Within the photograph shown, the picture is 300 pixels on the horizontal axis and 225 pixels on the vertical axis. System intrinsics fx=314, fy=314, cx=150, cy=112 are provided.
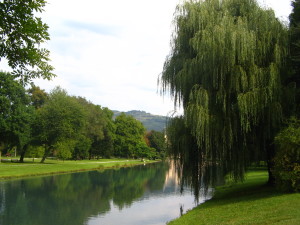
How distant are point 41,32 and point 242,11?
40.5 ft

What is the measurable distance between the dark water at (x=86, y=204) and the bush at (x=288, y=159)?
6.75 m

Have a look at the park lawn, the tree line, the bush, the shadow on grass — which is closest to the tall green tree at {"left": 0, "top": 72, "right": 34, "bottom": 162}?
the tree line

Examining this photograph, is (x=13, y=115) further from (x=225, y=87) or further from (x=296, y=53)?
(x=296, y=53)

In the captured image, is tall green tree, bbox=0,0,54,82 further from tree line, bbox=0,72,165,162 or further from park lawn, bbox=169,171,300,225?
tree line, bbox=0,72,165,162

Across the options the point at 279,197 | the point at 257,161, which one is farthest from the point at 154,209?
the point at 279,197

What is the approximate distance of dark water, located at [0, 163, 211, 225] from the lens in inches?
714

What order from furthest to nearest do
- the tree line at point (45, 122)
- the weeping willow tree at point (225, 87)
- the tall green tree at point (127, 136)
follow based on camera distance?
the tall green tree at point (127, 136) < the tree line at point (45, 122) < the weeping willow tree at point (225, 87)

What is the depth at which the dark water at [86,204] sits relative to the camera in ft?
59.5

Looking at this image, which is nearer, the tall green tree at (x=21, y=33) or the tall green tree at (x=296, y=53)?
the tall green tree at (x=21, y=33)

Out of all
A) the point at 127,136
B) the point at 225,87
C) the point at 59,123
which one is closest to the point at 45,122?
the point at 59,123

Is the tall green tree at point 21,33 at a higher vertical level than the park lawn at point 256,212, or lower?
higher

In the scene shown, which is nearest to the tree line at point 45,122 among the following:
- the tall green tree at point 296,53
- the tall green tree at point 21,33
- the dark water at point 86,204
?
the dark water at point 86,204

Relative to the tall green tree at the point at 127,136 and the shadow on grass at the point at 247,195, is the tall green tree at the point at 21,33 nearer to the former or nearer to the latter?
the shadow on grass at the point at 247,195

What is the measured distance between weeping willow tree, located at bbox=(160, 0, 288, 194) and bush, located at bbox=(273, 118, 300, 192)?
1157 mm
